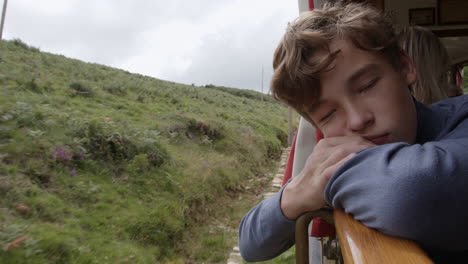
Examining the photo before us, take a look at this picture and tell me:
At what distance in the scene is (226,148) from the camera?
30.0 feet

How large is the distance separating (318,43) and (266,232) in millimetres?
717

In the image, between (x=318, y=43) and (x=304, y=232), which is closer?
(x=304, y=232)

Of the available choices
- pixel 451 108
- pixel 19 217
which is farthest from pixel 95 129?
pixel 451 108

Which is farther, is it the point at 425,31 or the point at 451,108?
the point at 425,31

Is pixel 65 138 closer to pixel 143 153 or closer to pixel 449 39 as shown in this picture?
pixel 143 153

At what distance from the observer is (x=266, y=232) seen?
1.13 m

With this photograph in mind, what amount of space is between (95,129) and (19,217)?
2.60 metres

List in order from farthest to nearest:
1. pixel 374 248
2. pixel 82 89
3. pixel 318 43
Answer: pixel 82 89, pixel 318 43, pixel 374 248

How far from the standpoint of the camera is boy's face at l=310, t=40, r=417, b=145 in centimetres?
108

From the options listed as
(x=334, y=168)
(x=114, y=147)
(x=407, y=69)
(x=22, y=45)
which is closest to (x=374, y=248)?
(x=334, y=168)

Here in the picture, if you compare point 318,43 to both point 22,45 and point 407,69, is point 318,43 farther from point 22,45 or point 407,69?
point 22,45

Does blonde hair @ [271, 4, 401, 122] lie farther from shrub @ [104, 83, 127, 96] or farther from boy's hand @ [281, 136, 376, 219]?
shrub @ [104, 83, 127, 96]

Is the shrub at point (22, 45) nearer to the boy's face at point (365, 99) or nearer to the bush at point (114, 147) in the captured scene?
the bush at point (114, 147)

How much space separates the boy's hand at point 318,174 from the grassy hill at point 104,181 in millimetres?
3014
